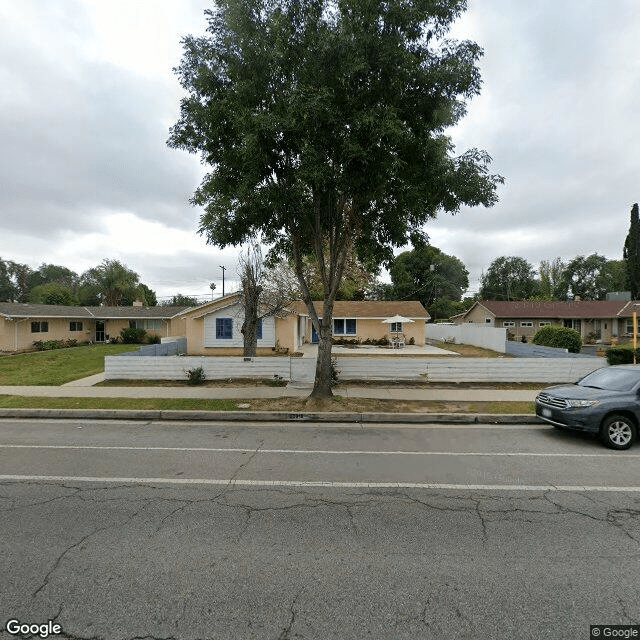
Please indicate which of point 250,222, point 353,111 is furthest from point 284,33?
point 250,222

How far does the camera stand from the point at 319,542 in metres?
3.94

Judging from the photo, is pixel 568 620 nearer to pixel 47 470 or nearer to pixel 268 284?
pixel 47 470

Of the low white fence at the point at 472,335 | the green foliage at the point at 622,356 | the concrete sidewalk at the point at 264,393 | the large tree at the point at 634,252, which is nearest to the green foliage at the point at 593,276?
the large tree at the point at 634,252

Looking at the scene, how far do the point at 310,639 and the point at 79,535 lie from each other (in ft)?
9.13

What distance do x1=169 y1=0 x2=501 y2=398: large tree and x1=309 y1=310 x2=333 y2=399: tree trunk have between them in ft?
9.51

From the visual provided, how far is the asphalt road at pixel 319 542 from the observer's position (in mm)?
2906

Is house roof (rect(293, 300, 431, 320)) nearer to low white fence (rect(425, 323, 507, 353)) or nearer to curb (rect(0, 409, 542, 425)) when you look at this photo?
low white fence (rect(425, 323, 507, 353))

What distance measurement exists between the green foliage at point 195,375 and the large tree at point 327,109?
6.27 meters

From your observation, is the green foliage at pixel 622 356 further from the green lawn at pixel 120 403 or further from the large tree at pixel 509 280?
the large tree at pixel 509 280

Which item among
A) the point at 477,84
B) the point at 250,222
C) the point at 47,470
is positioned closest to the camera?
the point at 47,470

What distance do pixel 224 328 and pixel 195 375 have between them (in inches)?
423

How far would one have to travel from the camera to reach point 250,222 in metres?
11.6

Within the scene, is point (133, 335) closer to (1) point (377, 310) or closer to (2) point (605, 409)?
(1) point (377, 310)

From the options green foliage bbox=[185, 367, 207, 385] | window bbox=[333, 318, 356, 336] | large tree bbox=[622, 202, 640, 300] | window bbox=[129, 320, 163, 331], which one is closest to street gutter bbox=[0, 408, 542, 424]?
green foliage bbox=[185, 367, 207, 385]
